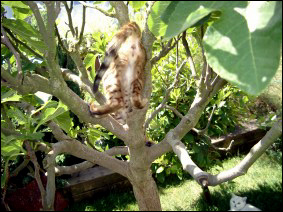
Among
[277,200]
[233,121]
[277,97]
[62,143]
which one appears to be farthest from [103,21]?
[62,143]

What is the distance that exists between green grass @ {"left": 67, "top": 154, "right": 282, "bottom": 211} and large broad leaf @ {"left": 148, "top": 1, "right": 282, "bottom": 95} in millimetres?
3017

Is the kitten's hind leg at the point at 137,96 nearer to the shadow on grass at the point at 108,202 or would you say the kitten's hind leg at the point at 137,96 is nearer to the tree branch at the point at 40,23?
the tree branch at the point at 40,23

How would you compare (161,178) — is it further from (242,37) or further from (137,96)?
(242,37)

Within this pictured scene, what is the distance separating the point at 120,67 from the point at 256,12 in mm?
1302

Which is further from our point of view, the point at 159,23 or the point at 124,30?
the point at 124,30

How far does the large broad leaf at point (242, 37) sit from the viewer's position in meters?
0.52

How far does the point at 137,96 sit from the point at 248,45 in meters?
1.22

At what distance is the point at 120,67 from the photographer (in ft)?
5.96

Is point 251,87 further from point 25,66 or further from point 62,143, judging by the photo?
point 62,143

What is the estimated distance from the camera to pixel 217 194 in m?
3.96

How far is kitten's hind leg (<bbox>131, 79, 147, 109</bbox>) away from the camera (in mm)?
1667

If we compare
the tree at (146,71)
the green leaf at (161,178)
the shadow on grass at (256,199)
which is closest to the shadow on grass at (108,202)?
the green leaf at (161,178)

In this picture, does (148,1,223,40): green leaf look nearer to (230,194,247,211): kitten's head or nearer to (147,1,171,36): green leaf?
(147,1,171,36): green leaf

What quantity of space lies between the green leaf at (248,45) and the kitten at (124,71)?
1033 mm
